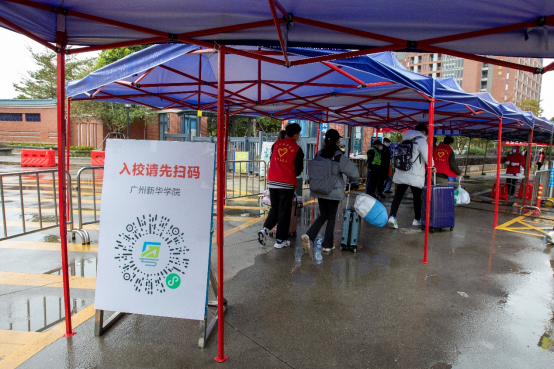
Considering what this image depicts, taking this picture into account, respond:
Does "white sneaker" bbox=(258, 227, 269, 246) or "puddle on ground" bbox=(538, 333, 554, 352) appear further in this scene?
"white sneaker" bbox=(258, 227, 269, 246)

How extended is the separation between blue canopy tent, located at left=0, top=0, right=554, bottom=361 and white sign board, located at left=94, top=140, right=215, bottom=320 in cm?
23

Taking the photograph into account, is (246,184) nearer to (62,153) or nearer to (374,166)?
(374,166)

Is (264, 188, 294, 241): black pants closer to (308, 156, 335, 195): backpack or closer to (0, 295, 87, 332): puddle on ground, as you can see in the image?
(308, 156, 335, 195): backpack

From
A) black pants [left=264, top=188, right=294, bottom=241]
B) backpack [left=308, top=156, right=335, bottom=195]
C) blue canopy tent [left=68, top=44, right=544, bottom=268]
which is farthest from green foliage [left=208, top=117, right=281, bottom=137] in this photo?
backpack [left=308, top=156, right=335, bottom=195]

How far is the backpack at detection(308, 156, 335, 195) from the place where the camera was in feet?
16.1

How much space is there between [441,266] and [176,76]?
537 cm

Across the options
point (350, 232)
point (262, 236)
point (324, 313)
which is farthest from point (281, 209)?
point (324, 313)

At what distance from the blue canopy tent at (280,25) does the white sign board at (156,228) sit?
23cm

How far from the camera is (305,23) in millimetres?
2658

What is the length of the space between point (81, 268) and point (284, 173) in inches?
124

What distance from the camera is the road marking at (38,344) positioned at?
2.64 meters

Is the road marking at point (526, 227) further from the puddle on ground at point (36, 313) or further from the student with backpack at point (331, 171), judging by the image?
the puddle on ground at point (36, 313)

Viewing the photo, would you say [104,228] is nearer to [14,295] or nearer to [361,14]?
[14,295]

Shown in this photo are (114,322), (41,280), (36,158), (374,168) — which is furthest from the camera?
(36,158)
